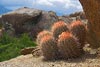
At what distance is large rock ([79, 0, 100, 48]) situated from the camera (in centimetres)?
1119

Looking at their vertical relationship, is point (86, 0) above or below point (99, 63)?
above

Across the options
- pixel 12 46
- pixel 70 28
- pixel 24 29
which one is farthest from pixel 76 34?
pixel 24 29

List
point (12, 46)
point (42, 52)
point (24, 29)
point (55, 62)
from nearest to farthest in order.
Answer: point (55, 62) < point (42, 52) < point (12, 46) < point (24, 29)

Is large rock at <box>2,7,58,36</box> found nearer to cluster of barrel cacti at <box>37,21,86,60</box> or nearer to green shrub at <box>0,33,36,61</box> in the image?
green shrub at <box>0,33,36,61</box>

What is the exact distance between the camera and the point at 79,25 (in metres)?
12.2

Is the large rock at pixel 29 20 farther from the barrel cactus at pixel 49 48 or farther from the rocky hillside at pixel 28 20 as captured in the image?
the barrel cactus at pixel 49 48

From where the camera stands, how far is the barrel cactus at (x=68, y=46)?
11.2m

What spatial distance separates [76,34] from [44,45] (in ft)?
4.21

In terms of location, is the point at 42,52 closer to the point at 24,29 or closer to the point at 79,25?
the point at 79,25

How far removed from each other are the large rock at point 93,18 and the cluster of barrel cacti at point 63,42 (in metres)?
0.31

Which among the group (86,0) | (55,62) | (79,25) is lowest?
(55,62)

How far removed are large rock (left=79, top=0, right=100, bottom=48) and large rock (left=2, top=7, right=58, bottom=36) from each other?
10637 mm

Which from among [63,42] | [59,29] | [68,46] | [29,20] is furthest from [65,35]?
[29,20]

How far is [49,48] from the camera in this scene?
458 inches
